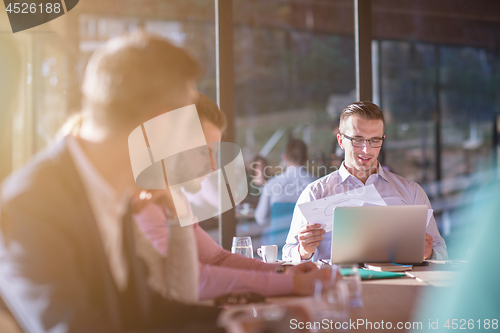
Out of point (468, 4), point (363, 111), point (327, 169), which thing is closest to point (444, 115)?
point (468, 4)

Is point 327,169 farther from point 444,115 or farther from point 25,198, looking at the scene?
point 444,115

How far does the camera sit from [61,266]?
1.10 metres

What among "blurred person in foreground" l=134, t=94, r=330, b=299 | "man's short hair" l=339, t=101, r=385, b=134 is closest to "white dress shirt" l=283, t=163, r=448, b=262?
"man's short hair" l=339, t=101, r=385, b=134

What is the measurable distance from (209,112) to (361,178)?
125cm

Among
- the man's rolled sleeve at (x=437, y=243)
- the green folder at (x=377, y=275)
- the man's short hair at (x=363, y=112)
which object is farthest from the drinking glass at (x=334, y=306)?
the man's short hair at (x=363, y=112)

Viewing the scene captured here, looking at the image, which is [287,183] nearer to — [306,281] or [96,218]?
[306,281]

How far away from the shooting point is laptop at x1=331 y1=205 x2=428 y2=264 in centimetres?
184

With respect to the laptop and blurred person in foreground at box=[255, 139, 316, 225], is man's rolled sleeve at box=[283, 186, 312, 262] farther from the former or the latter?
blurred person in foreground at box=[255, 139, 316, 225]

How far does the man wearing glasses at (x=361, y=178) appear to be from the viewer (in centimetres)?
246

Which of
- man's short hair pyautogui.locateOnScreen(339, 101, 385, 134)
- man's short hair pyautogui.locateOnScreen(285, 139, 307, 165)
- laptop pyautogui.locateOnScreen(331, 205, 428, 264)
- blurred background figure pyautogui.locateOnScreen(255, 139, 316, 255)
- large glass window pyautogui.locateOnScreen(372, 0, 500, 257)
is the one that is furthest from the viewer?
large glass window pyautogui.locateOnScreen(372, 0, 500, 257)

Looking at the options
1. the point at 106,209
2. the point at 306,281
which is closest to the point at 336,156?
the point at 306,281

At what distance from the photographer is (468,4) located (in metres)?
6.56

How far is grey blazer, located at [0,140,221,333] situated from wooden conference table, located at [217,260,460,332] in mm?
430

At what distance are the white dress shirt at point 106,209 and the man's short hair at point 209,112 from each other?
2.03ft
